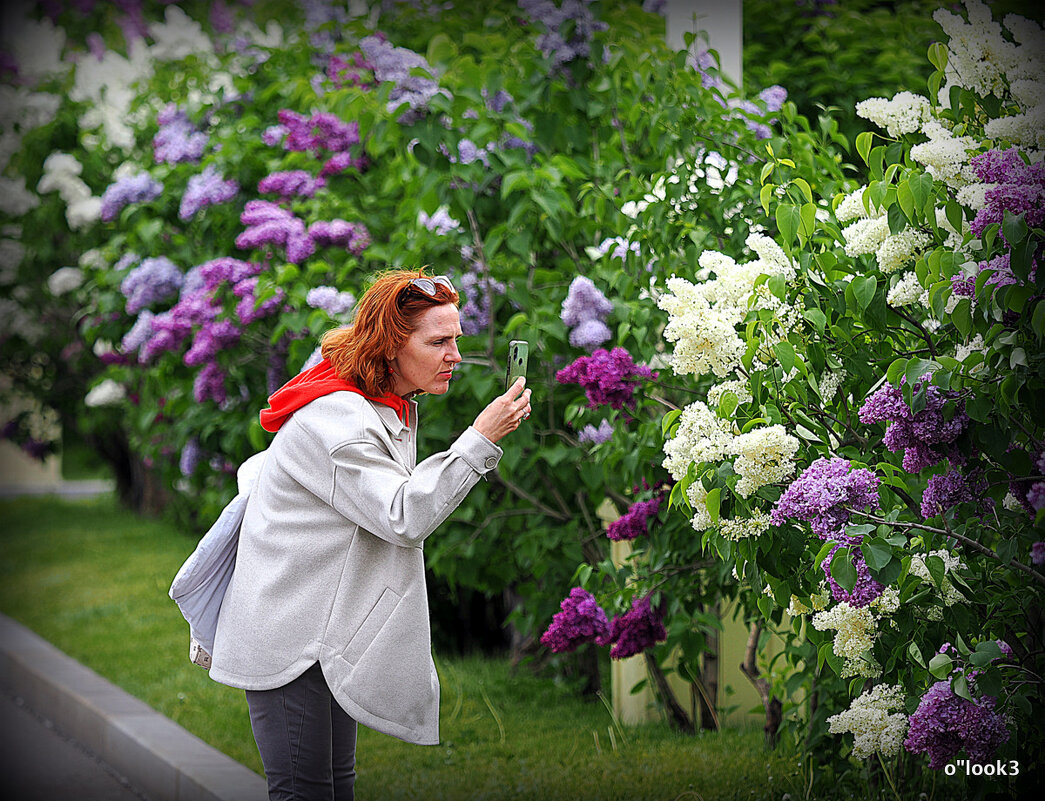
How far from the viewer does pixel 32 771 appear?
5.06 m

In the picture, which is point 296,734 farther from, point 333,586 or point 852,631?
point 852,631

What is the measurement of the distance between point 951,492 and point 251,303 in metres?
3.25

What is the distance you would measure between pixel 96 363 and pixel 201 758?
727cm

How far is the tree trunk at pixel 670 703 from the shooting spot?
4609 mm

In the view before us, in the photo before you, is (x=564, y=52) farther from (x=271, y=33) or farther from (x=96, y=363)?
(x=96, y=363)

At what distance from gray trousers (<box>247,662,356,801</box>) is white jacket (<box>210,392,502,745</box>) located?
0.05 meters

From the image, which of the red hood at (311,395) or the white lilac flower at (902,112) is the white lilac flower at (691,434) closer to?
the red hood at (311,395)

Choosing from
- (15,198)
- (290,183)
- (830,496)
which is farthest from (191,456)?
(15,198)

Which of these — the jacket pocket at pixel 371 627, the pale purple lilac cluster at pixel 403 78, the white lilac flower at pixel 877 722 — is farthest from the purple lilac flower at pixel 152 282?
the white lilac flower at pixel 877 722

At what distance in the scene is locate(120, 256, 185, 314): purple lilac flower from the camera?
579 centimetres

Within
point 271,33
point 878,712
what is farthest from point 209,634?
point 271,33

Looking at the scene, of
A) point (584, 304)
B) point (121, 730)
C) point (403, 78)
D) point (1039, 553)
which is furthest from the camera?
point (121, 730)

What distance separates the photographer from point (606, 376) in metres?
3.34

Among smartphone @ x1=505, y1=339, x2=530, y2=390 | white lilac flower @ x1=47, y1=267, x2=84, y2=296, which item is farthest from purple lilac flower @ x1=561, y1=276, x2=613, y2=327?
white lilac flower @ x1=47, y1=267, x2=84, y2=296
